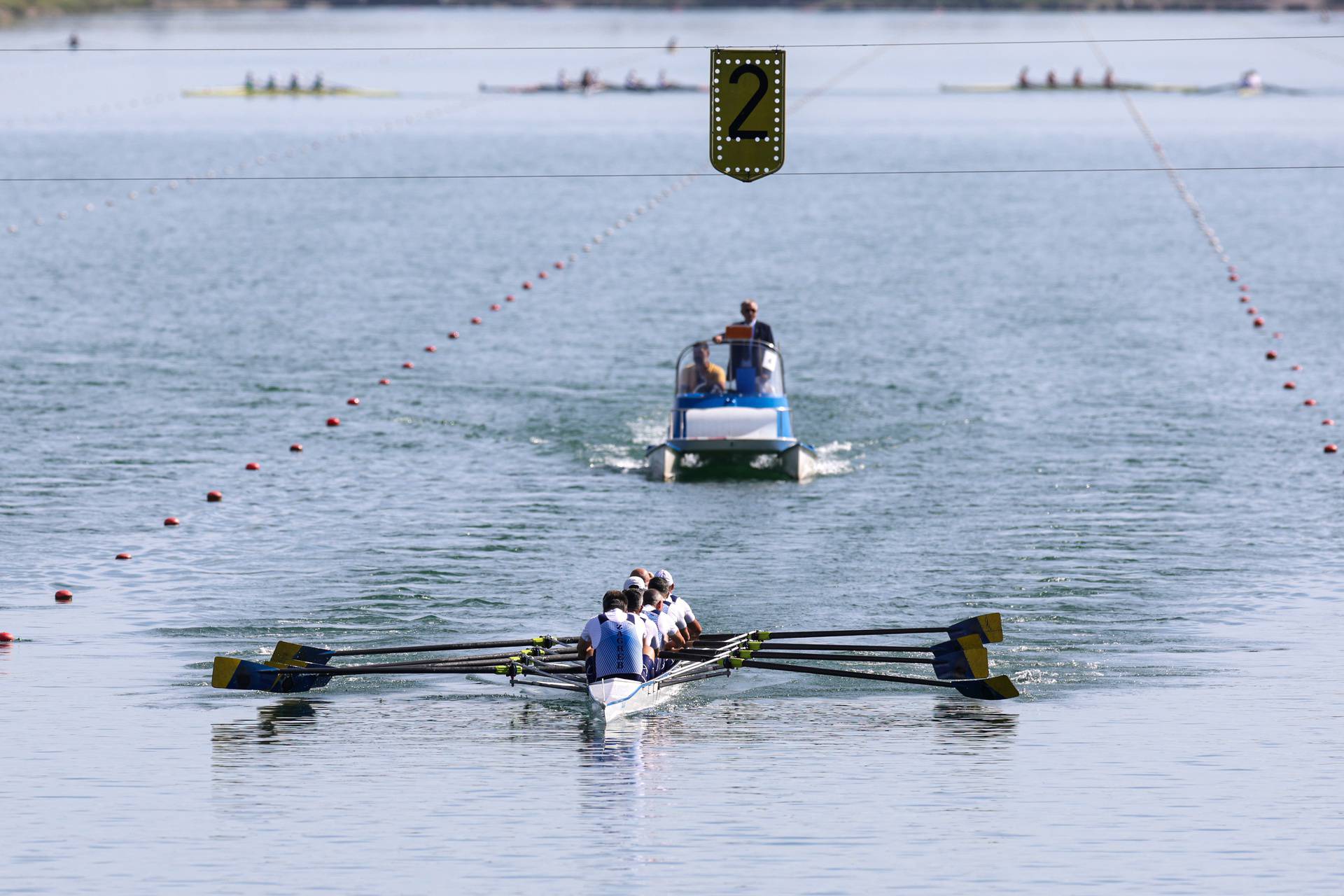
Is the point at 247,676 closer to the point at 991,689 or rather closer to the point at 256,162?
the point at 991,689

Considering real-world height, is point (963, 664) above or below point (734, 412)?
below

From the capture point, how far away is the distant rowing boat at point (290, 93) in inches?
4195

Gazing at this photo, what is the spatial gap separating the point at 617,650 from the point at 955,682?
3.51 meters

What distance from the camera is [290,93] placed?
4245 inches

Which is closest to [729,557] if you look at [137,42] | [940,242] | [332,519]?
[332,519]

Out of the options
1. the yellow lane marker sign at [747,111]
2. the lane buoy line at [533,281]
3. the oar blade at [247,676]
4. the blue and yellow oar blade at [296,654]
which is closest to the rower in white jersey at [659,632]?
the blue and yellow oar blade at [296,654]

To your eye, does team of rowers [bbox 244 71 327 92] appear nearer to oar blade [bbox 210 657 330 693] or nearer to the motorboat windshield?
the motorboat windshield

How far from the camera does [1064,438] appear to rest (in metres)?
34.1

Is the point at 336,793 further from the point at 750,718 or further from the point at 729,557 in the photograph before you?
the point at 729,557

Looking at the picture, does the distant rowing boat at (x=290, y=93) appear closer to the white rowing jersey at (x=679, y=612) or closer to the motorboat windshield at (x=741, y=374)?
the motorboat windshield at (x=741, y=374)

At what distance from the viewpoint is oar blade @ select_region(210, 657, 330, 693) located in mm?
20688

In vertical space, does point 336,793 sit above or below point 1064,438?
below

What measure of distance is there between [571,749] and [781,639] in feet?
13.8

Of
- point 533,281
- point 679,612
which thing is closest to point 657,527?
point 679,612
